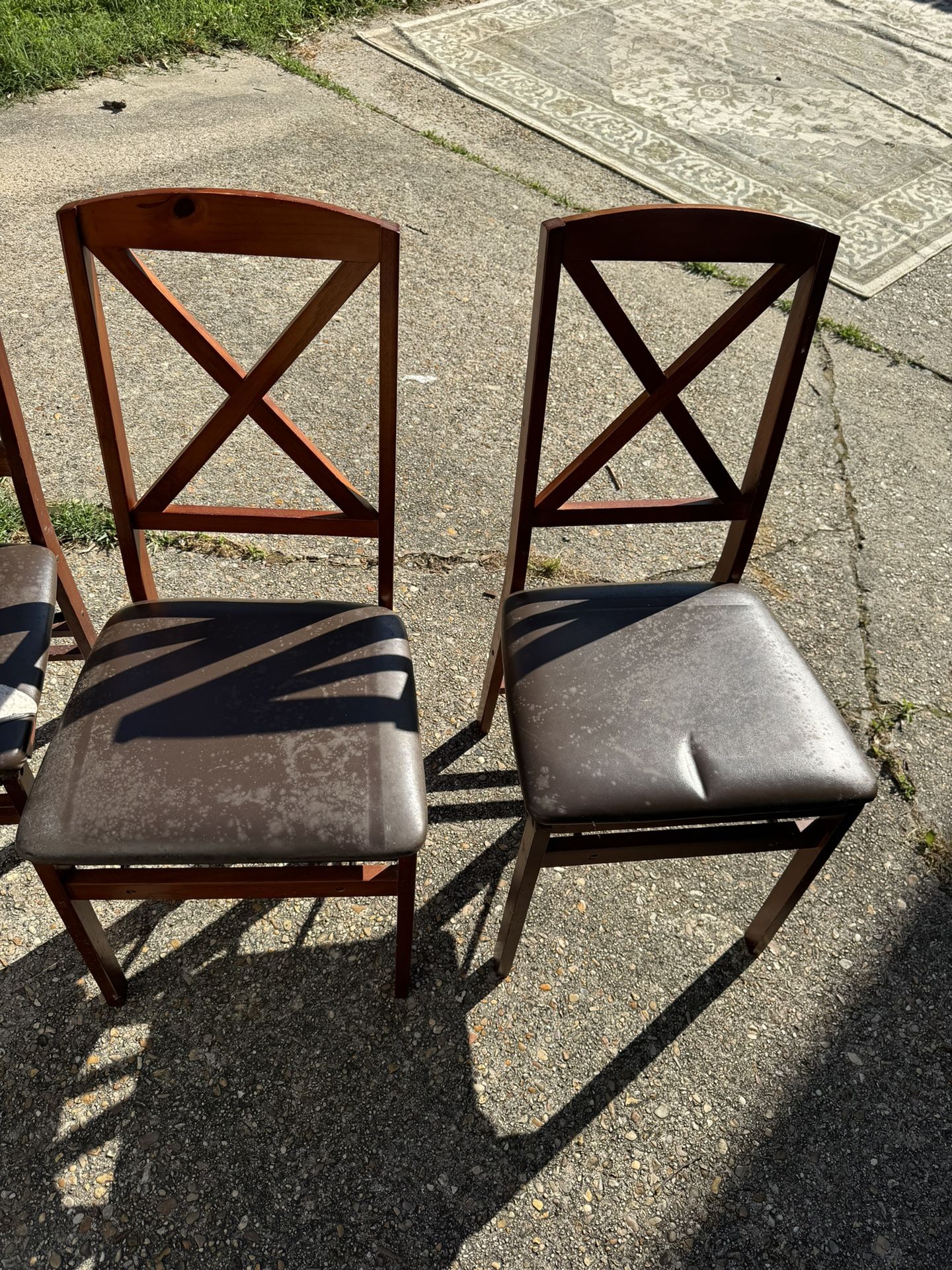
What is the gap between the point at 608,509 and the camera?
179 cm

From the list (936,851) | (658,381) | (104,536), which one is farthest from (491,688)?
(104,536)

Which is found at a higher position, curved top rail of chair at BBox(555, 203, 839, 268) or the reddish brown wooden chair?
curved top rail of chair at BBox(555, 203, 839, 268)

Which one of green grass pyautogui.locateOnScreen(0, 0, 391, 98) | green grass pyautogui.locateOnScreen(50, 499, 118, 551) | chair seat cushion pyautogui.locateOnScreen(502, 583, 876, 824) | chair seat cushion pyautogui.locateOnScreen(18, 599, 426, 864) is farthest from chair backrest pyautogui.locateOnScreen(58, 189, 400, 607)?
green grass pyautogui.locateOnScreen(0, 0, 391, 98)

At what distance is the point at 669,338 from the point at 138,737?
2.72 metres

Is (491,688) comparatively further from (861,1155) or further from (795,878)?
(861,1155)

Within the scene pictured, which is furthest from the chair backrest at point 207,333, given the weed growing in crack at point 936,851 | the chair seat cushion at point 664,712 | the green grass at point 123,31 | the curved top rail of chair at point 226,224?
the green grass at point 123,31

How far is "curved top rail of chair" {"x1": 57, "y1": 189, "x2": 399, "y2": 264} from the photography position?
1434mm

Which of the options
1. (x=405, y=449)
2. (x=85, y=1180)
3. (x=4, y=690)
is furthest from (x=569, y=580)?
(x=85, y=1180)

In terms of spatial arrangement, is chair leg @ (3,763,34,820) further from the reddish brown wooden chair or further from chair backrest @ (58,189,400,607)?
chair backrest @ (58,189,400,607)

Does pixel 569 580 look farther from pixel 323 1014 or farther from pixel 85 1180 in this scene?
pixel 85 1180

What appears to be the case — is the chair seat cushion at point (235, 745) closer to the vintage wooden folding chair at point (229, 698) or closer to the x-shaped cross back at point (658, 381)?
the vintage wooden folding chair at point (229, 698)

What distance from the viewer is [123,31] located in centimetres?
489

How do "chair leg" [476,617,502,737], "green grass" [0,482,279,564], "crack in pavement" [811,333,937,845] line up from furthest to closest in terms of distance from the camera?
"green grass" [0,482,279,564] < "crack in pavement" [811,333,937,845] < "chair leg" [476,617,502,737]

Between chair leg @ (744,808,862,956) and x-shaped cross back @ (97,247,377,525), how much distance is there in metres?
0.98
